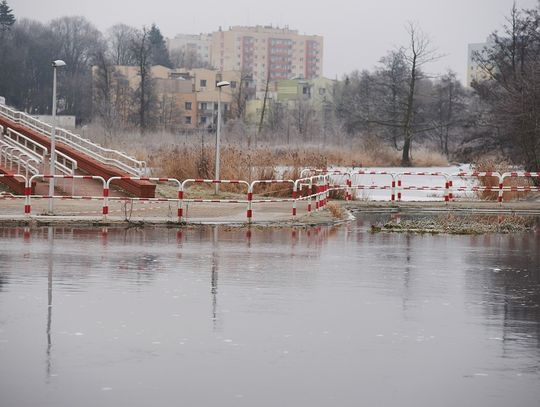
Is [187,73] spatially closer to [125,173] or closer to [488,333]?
Result: [125,173]

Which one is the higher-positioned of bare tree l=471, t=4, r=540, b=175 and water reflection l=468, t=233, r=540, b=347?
bare tree l=471, t=4, r=540, b=175

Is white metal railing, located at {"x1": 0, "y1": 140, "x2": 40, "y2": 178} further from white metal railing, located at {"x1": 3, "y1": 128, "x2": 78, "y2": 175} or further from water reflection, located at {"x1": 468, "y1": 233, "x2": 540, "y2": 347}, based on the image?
water reflection, located at {"x1": 468, "y1": 233, "x2": 540, "y2": 347}

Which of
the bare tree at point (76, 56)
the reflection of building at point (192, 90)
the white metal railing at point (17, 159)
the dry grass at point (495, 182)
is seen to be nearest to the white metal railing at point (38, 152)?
the white metal railing at point (17, 159)

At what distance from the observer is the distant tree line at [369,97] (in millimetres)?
63988

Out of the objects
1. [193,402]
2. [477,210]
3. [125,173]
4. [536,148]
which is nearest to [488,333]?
[193,402]

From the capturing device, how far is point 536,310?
14.1 meters

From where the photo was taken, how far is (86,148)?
4334cm

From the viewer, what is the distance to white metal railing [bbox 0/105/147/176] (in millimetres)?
40531

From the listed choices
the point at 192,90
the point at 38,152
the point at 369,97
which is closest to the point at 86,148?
the point at 38,152

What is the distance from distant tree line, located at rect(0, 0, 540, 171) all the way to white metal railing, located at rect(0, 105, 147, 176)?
18199mm

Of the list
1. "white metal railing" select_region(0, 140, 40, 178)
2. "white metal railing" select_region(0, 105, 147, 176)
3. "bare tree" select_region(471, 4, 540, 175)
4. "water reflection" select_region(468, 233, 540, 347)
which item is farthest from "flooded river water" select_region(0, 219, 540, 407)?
"bare tree" select_region(471, 4, 540, 175)

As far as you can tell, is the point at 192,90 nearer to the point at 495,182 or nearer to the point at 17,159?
the point at 495,182

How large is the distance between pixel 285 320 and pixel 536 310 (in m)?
3.41

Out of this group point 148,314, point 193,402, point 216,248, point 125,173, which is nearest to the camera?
point 193,402
